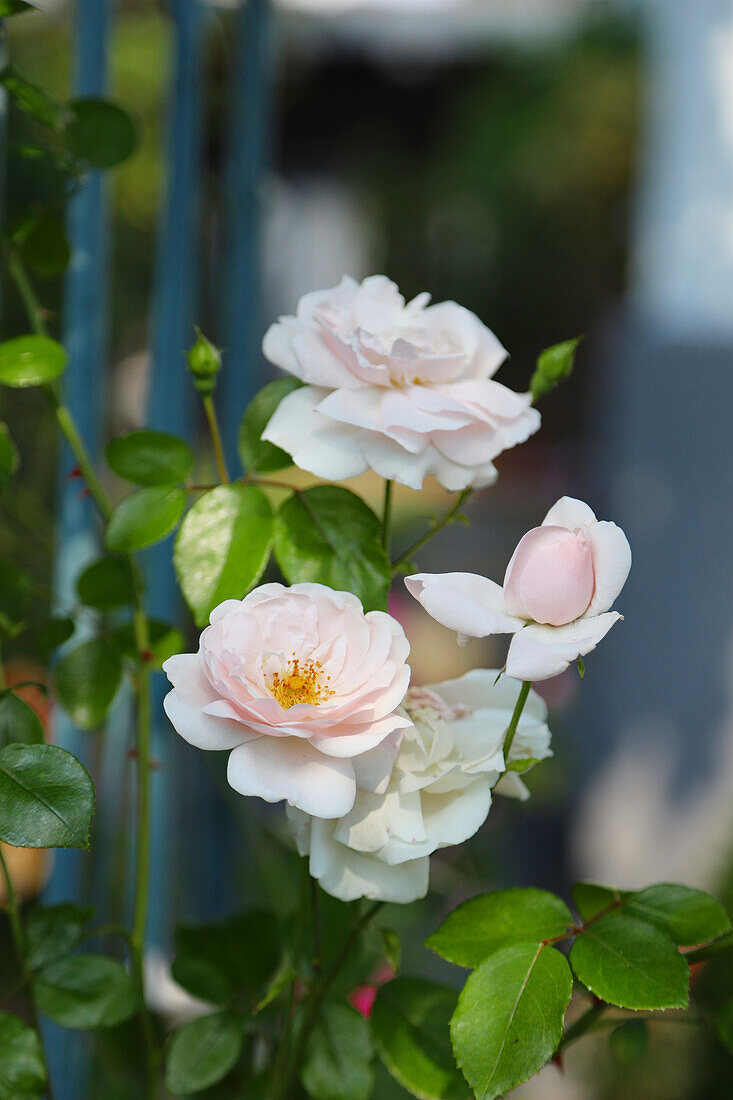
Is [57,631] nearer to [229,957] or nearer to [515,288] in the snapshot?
[229,957]

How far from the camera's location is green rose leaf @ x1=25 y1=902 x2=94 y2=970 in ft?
1.21

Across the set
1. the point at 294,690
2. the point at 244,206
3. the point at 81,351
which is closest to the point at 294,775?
the point at 294,690

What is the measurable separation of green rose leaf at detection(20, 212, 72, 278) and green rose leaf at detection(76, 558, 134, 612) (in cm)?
14

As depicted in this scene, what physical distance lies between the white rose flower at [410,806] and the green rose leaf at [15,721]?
115mm

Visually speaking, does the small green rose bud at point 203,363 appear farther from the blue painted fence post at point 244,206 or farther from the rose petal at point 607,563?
the blue painted fence post at point 244,206

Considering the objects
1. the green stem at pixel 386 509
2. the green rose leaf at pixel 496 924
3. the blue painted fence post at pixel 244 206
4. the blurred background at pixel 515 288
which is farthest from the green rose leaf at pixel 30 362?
the blue painted fence post at pixel 244 206

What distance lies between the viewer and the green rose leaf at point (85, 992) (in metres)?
0.35

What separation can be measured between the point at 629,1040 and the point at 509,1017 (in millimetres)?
99

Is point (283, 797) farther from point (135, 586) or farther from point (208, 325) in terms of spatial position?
point (208, 325)

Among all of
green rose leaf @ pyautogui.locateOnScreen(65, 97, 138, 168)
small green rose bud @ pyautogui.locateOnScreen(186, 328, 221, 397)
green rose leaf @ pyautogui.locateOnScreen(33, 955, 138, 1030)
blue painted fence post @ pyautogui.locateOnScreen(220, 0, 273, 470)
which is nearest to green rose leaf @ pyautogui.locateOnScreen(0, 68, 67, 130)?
green rose leaf @ pyautogui.locateOnScreen(65, 97, 138, 168)

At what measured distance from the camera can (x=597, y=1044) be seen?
1148 millimetres

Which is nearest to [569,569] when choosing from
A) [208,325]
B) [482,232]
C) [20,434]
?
[20,434]

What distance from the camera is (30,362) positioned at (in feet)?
1.12

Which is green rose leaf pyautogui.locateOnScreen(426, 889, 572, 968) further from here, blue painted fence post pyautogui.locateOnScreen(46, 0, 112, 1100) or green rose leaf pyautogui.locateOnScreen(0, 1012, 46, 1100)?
blue painted fence post pyautogui.locateOnScreen(46, 0, 112, 1100)
